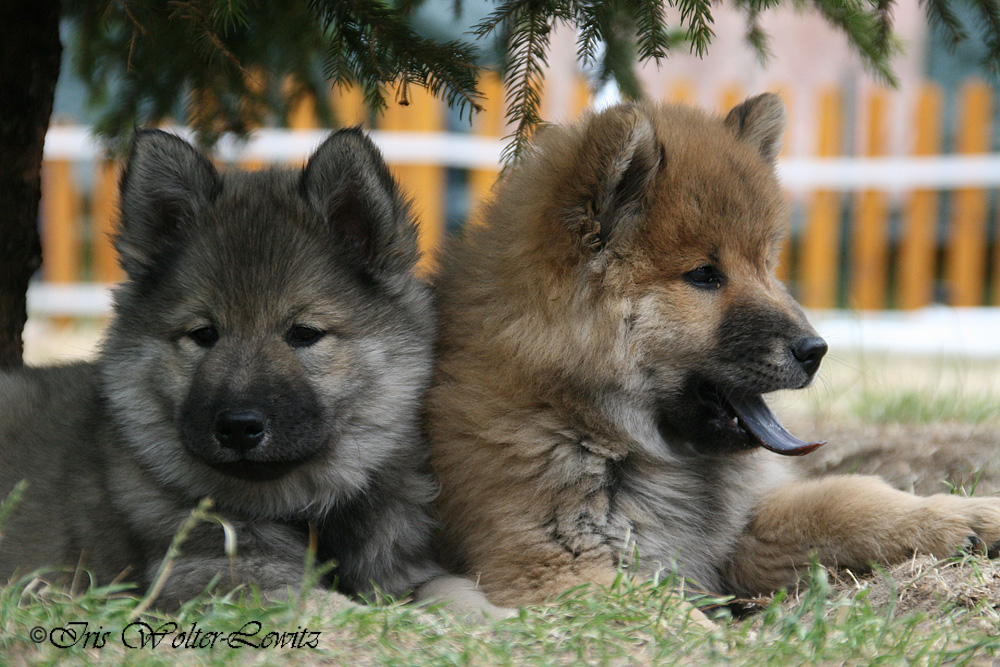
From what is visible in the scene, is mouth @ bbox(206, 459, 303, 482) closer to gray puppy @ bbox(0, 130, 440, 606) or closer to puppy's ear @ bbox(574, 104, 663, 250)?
gray puppy @ bbox(0, 130, 440, 606)

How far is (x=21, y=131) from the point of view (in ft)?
12.0

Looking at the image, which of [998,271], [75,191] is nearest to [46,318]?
[75,191]

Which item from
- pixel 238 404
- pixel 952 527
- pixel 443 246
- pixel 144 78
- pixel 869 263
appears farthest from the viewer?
pixel 869 263

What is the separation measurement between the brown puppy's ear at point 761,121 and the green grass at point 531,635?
162 centimetres

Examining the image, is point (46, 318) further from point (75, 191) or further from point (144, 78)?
point (144, 78)

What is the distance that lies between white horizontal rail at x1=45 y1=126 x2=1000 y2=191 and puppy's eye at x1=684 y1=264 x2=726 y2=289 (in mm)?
6519

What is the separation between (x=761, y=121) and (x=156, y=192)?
204 centimetres

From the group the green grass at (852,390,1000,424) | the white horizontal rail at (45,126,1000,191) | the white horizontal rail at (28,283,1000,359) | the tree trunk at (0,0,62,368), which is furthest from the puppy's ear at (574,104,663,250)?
the white horizontal rail at (28,283,1000,359)

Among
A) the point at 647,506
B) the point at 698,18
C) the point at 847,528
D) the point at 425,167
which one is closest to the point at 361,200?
the point at 698,18

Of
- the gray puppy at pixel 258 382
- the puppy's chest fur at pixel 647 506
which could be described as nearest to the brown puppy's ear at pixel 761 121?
the puppy's chest fur at pixel 647 506

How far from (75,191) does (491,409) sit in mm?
7460

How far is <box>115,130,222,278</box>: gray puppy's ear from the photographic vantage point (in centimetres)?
290

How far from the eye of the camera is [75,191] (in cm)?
907

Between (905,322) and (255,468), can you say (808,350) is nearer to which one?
(255,468)
